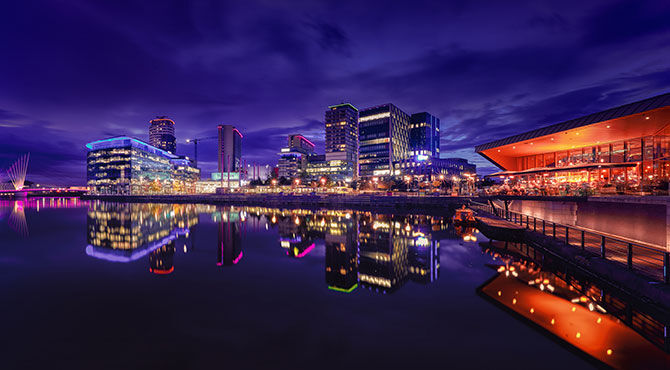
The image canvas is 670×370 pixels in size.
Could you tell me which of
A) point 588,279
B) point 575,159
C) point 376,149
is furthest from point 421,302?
point 376,149

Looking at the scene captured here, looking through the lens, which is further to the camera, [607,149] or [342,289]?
[607,149]

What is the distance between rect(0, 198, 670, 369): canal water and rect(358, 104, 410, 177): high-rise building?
165461 millimetres

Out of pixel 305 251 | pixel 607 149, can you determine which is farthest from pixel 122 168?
pixel 607 149

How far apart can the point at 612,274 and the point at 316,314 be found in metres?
11.0

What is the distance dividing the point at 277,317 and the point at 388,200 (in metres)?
58.2

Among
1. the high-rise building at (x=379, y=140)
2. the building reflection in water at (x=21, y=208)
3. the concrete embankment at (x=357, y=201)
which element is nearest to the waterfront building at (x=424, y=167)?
the high-rise building at (x=379, y=140)

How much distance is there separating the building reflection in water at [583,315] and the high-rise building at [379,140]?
16677 cm

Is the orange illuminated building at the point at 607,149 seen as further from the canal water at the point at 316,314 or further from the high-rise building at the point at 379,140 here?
the high-rise building at the point at 379,140

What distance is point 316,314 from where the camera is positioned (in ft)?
29.6

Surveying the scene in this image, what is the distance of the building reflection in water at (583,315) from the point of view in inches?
259

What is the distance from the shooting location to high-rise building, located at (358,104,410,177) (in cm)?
18050

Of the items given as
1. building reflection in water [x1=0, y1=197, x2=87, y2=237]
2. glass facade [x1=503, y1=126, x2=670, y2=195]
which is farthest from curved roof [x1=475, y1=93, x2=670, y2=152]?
building reflection in water [x1=0, y1=197, x2=87, y2=237]

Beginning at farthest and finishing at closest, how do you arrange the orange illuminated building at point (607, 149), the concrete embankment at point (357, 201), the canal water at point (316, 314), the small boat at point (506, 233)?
the concrete embankment at point (357, 201) < the small boat at point (506, 233) < the orange illuminated building at point (607, 149) < the canal water at point (316, 314)

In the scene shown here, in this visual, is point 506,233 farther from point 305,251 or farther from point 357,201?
point 357,201
